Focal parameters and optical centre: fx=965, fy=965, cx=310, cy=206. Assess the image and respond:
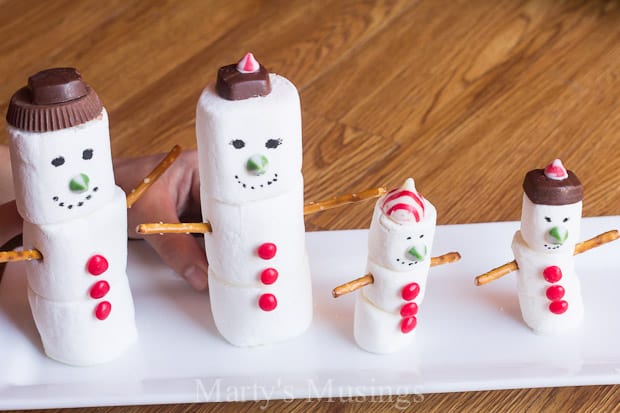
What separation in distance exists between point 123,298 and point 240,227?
0.13m

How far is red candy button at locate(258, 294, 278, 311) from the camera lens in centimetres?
79

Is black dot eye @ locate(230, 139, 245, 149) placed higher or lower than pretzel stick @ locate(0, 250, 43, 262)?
higher

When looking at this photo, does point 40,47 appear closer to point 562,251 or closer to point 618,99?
point 618,99

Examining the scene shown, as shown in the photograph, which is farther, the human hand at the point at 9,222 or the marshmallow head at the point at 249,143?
the human hand at the point at 9,222

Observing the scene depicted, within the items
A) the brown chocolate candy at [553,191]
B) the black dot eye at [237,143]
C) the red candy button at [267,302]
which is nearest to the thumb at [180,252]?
the red candy button at [267,302]

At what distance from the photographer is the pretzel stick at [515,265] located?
78cm

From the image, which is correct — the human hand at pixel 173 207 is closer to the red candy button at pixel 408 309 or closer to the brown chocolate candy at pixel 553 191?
the red candy button at pixel 408 309

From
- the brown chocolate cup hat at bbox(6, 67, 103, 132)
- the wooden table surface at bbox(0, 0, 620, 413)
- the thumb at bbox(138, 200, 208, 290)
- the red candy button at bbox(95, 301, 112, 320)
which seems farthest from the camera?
the wooden table surface at bbox(0, 0, 620, 413)

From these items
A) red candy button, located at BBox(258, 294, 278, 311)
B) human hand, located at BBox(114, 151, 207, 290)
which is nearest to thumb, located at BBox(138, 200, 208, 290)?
human hand, located at BBox(114, 151, 207, 290)

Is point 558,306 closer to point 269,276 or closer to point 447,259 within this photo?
point 447,259

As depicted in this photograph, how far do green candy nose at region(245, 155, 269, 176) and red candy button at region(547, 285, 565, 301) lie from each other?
0.26 metres

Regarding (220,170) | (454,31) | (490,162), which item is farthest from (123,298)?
(454,31)

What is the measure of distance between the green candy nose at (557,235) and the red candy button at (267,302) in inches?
9.0

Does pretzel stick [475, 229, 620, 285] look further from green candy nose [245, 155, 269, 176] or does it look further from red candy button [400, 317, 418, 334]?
green candy nose [245, 155, 269, 176]
